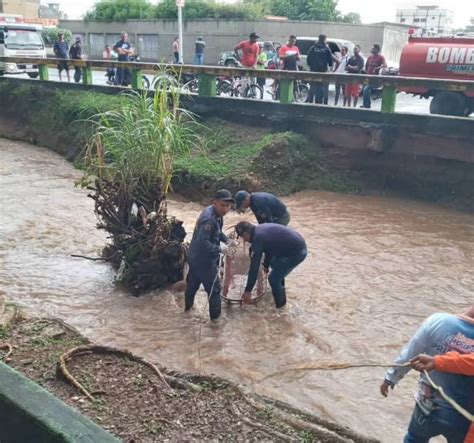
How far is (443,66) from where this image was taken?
13117 millimetres

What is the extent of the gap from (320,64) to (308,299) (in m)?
7.27

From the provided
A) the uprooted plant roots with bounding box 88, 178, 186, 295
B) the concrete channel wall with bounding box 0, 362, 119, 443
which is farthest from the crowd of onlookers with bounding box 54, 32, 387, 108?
the concrete channel wall with bounding box 0, 362, 119, 443

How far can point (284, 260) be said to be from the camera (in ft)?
20.6

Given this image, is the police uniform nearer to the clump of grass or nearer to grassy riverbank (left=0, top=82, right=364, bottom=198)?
the clump of grass

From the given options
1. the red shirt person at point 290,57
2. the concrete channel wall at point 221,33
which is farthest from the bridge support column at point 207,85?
the concrete channel wall at point 221,33

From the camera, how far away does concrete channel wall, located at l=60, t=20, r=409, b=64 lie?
3016 cm

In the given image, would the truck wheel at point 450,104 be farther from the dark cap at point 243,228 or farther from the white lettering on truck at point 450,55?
the dark cap at point 243,228

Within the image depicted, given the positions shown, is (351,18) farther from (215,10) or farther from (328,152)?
(328,152)

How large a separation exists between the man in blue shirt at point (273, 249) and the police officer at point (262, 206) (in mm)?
501

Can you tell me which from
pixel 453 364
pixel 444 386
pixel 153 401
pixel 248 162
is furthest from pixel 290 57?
pixel 453 364

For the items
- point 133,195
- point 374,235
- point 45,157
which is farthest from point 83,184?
point 45,157

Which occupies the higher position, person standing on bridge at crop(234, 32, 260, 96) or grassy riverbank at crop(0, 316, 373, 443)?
person standing on bridge at crop(234, 32, 260, 96)

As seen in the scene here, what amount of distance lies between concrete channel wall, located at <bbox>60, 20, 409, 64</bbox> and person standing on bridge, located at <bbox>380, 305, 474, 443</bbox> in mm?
28888

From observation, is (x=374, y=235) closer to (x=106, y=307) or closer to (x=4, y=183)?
(x=106, y=307)
